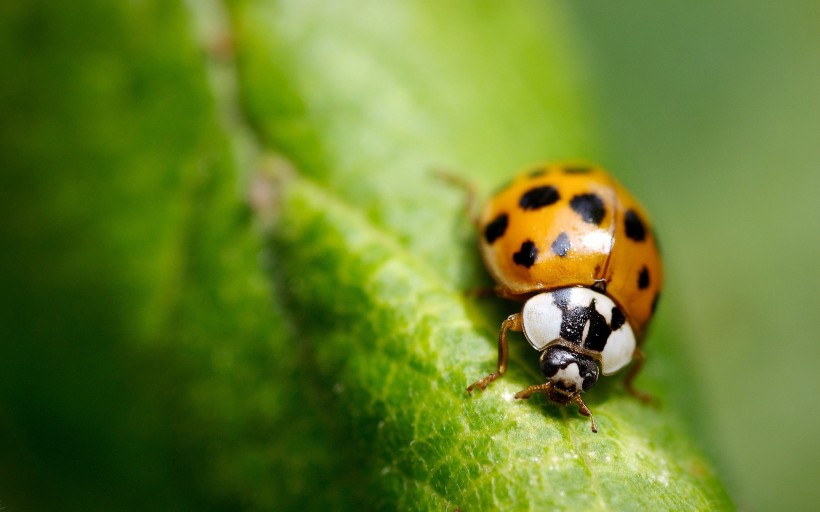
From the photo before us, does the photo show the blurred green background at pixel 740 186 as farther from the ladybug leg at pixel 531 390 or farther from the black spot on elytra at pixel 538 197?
the ladybug leg at pixel 531 390

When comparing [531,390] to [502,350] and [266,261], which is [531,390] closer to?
[502,350]

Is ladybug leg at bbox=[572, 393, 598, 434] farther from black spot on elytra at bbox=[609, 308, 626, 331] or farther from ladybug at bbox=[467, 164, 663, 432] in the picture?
black spot on elytra at bbox=[609, 308, 626, 331]

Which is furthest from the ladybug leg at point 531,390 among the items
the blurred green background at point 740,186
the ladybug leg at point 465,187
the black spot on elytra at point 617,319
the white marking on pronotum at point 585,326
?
the blurred green background at point 740,186

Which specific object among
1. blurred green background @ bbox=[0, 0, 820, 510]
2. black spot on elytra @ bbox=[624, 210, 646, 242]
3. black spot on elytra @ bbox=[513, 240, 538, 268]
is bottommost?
blurred green background @ bbox=[0, 0, 820, 510]

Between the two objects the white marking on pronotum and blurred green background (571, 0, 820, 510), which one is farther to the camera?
blurred green background (571, 0, 820, 510)

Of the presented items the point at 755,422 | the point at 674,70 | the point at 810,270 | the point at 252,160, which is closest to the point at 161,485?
the point at 252,160

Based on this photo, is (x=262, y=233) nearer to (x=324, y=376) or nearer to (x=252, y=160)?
(x=252, y=160)

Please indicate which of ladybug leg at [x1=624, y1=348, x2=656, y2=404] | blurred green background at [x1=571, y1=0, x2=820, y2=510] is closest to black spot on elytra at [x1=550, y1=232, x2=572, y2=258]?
ladybug leg at [x1=624, y1=348, x2=656, y2=404]
